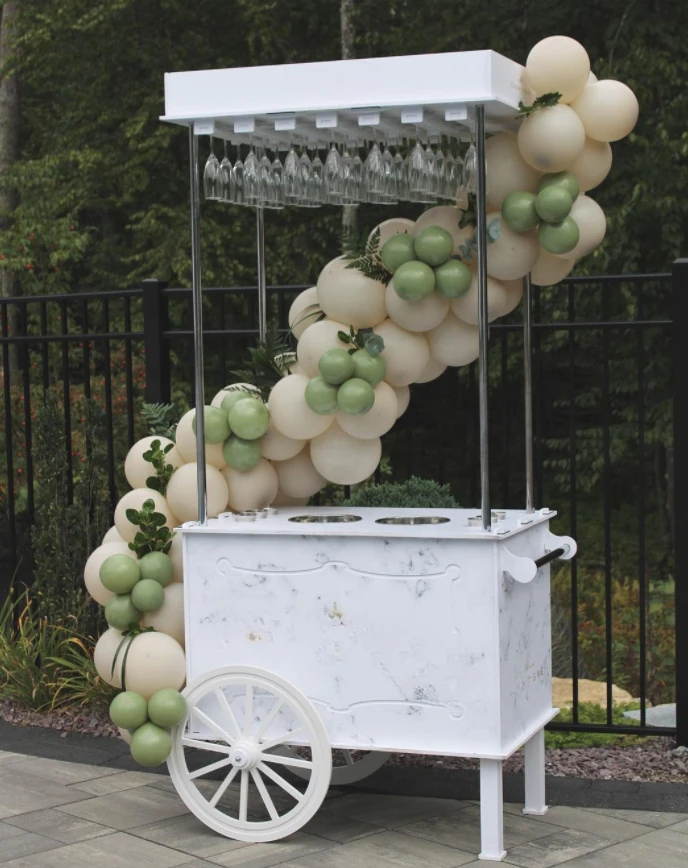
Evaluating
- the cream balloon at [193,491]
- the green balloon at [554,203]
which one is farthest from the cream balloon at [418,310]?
the cream balloon at [193,491]

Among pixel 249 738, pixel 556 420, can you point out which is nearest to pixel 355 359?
pixel 249 738

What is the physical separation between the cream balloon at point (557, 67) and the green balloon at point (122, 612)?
2024 millimetres

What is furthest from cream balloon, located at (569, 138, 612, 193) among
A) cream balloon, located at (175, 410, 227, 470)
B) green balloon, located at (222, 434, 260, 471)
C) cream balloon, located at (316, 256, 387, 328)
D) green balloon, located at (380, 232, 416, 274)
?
cream balloon, located at (175, 410, 227, 470)

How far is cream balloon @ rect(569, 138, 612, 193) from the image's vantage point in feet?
13.1

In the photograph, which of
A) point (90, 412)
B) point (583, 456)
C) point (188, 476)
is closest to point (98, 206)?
point (583, 456)

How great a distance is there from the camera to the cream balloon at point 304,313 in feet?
14.4

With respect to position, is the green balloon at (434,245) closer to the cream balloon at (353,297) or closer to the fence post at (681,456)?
the cream balloon at (353,297)

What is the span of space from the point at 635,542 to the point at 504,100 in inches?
411

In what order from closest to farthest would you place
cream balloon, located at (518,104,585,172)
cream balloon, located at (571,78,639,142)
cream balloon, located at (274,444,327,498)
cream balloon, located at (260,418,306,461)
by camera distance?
cream balloon, located at (518,104,585,172)
cream balloon, located at (571,78,639,142)
cream balloon, located at (260,418,306,461)
cream balloon, located at (274,444,327,498)

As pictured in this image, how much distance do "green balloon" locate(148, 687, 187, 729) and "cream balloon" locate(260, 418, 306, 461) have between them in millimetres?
845

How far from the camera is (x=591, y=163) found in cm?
400

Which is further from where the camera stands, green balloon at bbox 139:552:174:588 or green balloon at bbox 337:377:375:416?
green balloon at bbox 139:552:174:588

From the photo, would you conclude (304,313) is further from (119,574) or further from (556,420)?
(556,420)

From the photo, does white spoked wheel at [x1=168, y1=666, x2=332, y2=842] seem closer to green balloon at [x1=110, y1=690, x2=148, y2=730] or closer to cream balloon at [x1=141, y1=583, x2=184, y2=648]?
green balloon at [x1=110, y1=690, x2=148, y2=730]
